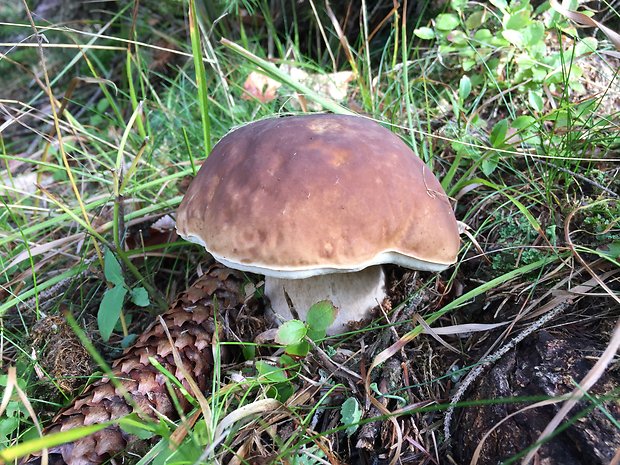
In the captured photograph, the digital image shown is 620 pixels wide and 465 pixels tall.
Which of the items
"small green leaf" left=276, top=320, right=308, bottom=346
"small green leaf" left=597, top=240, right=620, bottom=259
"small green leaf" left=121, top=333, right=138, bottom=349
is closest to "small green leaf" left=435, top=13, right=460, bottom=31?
"small green leaf" left=597, top=240, right=620, bottom=259

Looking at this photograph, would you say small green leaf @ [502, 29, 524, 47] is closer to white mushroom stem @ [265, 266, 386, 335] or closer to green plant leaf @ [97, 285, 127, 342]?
white mushroom stem @ [265, 266, 386, 335]

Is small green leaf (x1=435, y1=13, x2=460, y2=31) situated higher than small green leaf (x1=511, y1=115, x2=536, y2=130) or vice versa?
small green leaf (x1=435, y1=13, x2=460, y2=31)

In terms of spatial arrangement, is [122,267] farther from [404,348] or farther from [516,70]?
[516,70]

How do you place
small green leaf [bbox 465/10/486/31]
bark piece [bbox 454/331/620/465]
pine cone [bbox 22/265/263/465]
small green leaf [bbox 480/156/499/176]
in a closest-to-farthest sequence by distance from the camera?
bark piece [bbox 454/331/620/465] → pine cone [bbox 22/265/263/465] → small green leaf [bbox 480/156/499/176] → small green leaf [bbox 465/10/486/31]

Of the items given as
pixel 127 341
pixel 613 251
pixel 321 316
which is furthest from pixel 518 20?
pixel 127 341

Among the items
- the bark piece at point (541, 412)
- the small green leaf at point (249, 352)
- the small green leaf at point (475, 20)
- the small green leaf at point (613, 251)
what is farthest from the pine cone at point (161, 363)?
the small green leaf at point (475, 20)

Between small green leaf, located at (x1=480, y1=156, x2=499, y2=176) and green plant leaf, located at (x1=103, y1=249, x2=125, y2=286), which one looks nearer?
green plant leaf, located at (x1=103, y1=249, x2=125, y2=286)

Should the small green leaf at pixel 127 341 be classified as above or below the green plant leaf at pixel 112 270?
below

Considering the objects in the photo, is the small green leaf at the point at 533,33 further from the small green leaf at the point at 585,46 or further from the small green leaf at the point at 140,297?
the small green leaf at the point at 140,297
